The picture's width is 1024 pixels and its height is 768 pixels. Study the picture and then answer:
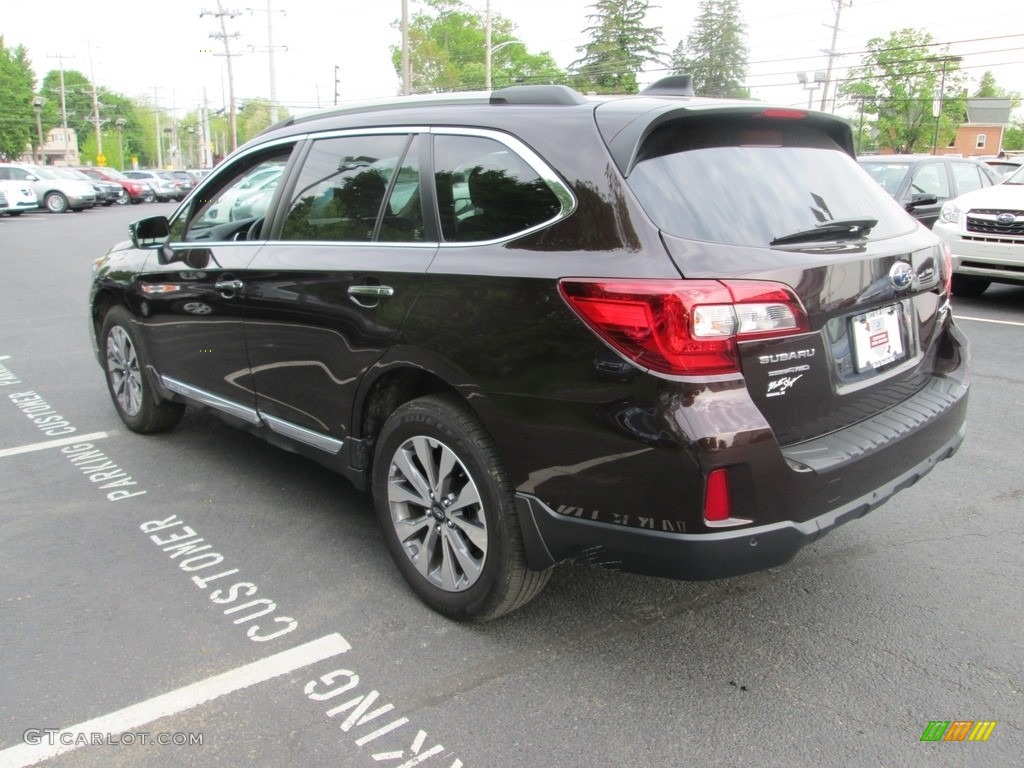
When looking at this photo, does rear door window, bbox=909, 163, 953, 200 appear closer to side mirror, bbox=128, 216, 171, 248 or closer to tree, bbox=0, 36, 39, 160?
side mirror, bbox=128, 216, 171, 248

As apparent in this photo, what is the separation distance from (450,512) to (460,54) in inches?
3181

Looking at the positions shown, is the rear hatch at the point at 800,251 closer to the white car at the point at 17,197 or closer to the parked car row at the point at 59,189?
the parked car row at the point at 59,189

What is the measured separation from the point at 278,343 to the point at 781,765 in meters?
2.56

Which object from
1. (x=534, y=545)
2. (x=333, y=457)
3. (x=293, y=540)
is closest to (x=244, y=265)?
(x=333, y=457)

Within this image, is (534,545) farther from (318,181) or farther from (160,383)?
(160,383)

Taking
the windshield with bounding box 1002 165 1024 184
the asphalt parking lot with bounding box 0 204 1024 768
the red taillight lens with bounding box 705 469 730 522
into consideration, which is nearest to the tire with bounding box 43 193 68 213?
the asphalt parking lot with bounding box 0 204 1024 768

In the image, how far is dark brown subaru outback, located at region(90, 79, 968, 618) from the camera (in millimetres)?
2363

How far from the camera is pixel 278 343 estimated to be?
3.67m

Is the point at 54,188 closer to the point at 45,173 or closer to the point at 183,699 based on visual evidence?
the point at 45,173

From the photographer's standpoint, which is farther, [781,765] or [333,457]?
[333,457]

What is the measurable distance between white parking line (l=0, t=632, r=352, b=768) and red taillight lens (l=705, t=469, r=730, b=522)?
54.5 inches

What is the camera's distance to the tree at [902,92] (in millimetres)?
68375

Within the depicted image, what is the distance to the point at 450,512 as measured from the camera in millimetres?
2939

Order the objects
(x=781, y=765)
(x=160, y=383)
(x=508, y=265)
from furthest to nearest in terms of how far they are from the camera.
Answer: (x=160, y=383)
(x=508, y=265)
(x=781, y=765)
